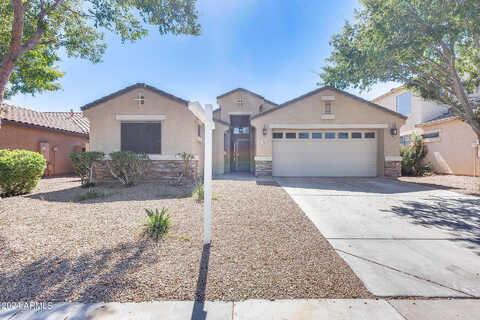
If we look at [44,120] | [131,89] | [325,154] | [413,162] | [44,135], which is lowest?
[413,162]

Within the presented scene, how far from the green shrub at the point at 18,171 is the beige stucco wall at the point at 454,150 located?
2045 centimetres

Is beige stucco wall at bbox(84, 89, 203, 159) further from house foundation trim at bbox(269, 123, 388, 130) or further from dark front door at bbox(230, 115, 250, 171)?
dark front door at bbox(230, 115, 250, 171)

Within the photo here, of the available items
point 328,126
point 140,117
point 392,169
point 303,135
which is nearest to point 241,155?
point 303,135

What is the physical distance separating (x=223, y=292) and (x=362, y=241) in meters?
2.65

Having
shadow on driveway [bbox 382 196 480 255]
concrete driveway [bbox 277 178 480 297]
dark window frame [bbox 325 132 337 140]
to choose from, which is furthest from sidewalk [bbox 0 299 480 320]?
dark window frame [bbox 325 132 337 140]

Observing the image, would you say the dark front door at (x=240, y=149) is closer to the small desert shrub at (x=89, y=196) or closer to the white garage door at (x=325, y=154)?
the white garage door at (x=325, y=154)

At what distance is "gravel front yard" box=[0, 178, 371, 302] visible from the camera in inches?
86.8

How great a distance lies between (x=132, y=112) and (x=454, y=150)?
60.5 feet

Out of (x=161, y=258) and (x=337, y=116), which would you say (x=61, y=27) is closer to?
(x=161, y=258)

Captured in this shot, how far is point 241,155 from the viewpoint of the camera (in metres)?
16.2

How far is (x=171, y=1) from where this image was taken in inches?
237

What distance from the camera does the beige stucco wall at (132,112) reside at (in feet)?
31.3

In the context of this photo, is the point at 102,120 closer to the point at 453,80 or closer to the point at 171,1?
the point at 171,1

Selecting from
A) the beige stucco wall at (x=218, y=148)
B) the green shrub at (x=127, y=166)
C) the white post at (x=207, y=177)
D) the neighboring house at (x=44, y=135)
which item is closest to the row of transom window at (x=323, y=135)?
the beige stucco wall at (x=218, y=148)
